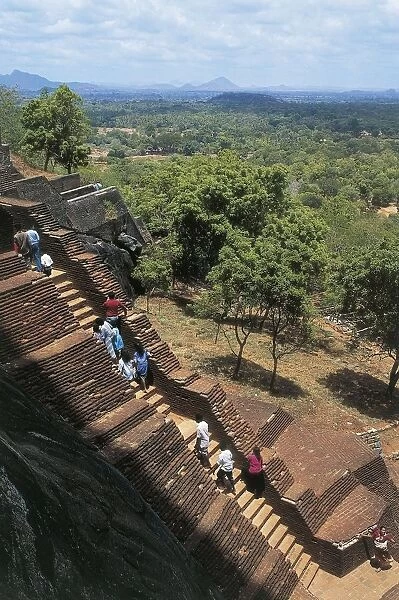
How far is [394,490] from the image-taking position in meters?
12.8

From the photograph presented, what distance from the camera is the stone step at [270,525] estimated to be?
988cm

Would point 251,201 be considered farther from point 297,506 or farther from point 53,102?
point 297,506

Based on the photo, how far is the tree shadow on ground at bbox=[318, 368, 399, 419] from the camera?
17500 millimetres

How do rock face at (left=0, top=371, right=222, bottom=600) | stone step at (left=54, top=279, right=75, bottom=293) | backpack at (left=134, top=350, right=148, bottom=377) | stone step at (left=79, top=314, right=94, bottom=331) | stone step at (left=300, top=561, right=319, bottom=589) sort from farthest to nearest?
stone step at (left=54, top=279, right=75, bottom=293)
stone step at (left=79, top=314, right=94, bottom=331)
backpack at (left=134, top=350, right=148, bottom=377)
stone step at (left=300, top=561, right=319, bottom=589)
rock face at (left=0, top=371, right=222, bottom=600)

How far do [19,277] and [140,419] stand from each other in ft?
10.6

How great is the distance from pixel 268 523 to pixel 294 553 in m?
0.65

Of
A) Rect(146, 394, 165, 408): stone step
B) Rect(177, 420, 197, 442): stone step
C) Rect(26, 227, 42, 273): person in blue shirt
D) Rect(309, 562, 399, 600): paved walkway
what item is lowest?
Rect(309, 562, 399, 600): paved walkway

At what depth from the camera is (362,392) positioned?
1853 cm

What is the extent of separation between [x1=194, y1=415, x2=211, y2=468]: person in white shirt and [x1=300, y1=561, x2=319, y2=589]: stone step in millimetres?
2415

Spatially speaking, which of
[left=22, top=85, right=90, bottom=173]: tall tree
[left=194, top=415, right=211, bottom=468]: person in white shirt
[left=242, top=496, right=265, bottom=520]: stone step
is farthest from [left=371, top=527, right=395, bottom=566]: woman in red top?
[left=22, top=85, right=90, bottom=173]: tall tree

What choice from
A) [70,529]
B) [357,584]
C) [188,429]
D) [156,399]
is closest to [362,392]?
[357,584]

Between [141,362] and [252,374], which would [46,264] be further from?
[252,374]

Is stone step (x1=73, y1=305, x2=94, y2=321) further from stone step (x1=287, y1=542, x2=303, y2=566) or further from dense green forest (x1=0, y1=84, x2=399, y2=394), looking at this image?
stone step (x1=287, y1=542, x2=303, y2=566)

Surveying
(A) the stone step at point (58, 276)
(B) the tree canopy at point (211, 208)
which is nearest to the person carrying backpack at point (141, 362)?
(A) the stone step at point (58, 276)
